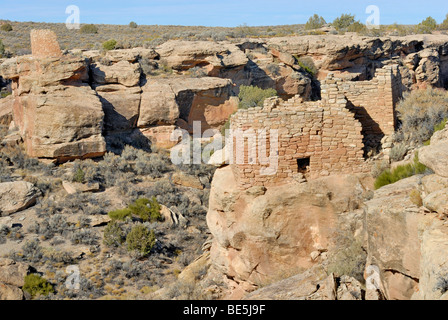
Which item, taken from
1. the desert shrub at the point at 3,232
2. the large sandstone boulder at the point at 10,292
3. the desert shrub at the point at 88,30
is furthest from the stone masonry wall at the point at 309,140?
the desert shrub at the point at 88,30

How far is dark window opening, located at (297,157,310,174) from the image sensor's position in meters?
11.4

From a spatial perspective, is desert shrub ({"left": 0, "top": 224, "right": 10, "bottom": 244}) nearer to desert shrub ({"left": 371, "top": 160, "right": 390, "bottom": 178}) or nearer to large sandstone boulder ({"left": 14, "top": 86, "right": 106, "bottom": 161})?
large sandstone boulder ({"left": 14, "top": 86, "right": 106, "bottom": 161})

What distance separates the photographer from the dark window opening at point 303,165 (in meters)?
11.4

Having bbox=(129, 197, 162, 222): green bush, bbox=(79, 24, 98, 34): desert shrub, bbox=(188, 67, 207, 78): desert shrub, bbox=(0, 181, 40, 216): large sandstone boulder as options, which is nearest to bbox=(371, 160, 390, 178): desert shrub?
bbox=(129, 197, 162, 222): green bush

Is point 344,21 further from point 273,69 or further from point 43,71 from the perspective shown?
point 43,71

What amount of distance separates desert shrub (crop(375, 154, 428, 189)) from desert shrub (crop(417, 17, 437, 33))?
36567 mm

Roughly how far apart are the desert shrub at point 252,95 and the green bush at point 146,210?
10.1 metres

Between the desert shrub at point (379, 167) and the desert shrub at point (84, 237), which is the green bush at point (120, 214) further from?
the desert shrub at point (379, 167)

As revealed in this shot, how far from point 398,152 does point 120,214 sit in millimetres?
9521

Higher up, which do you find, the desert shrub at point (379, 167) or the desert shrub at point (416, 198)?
the desert shrub at point (379, 167)

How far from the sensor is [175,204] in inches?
752

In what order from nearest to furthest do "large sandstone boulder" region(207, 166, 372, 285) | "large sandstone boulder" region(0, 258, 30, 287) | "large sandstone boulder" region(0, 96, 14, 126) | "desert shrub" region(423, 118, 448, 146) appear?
1. "desert shrub" region(423, 118, 448, 146)
2. "large sandstone boulder" region(207, 166, 372, 285)
3. "large sandstone boulder" region(0, 258, 30, 287)
4. "large sandstone boulder" region(0, 96, 14, 126)

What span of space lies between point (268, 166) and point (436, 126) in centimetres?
368
